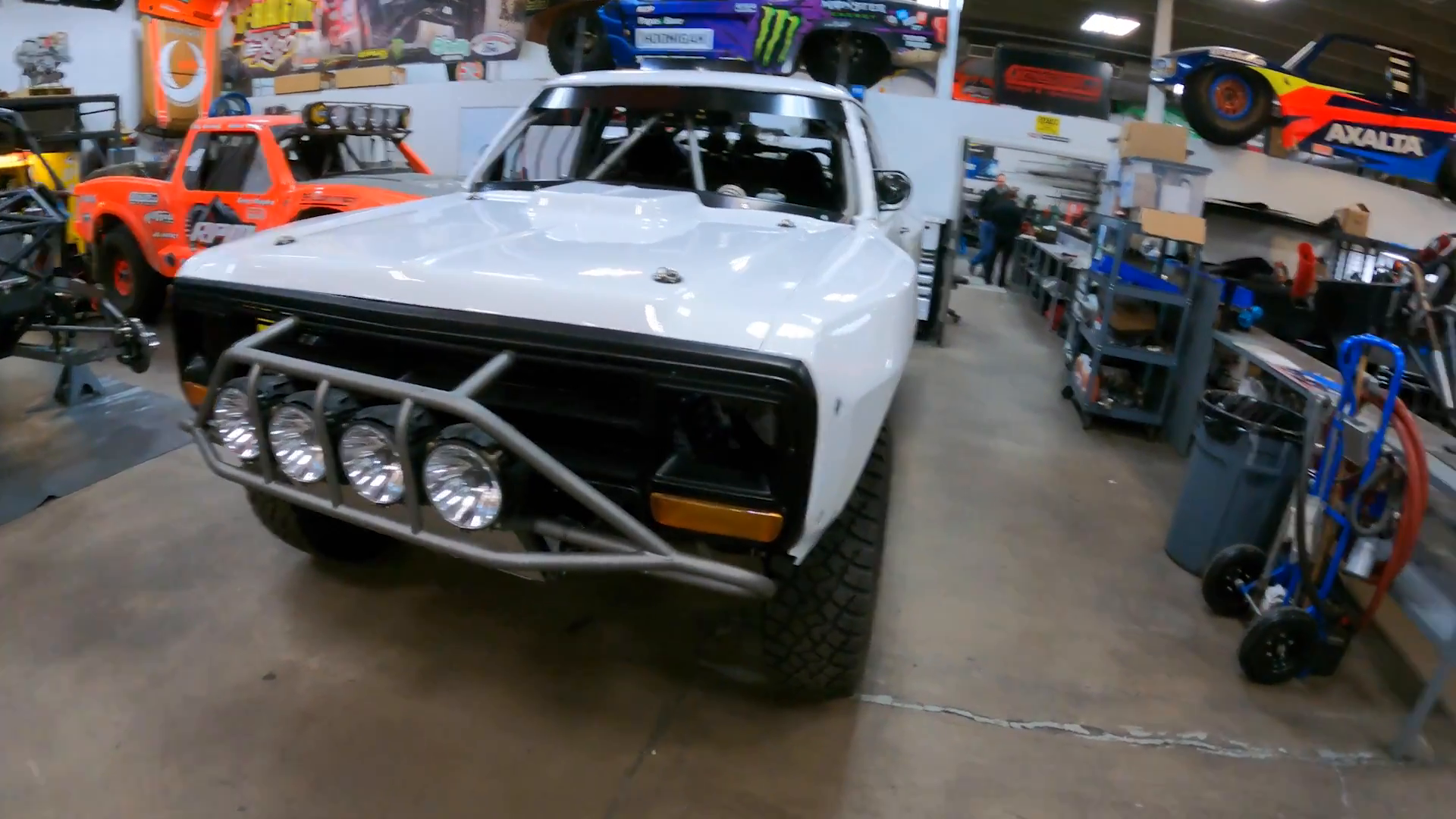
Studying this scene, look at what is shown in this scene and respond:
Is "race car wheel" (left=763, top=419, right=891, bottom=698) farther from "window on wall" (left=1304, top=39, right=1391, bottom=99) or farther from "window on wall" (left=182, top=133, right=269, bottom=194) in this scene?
"window on wall" (left=1304, top=39, right=1391, bottom=99)

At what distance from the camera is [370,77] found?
10250 mm

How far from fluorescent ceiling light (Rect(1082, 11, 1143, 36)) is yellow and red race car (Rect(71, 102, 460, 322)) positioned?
414 inches

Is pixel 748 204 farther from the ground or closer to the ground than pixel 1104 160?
closer to the ground

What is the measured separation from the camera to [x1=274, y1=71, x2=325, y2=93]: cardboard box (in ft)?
35.3

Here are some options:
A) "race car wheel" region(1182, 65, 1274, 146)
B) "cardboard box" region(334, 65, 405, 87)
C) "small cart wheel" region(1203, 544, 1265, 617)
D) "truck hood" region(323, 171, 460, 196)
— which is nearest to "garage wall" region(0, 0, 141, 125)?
"cardboard box" region(334, 65, 405, 87)

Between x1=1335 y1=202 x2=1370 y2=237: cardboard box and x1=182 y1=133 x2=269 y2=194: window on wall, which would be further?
x1=1335 y1=202 x2=1370 y2=237: cardboard box

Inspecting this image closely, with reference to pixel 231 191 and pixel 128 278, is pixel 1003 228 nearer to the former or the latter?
pixel 231 191

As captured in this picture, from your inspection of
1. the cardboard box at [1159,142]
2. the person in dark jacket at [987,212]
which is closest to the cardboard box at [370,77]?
the person in dark jacket at [987,212]

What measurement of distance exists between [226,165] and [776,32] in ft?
13.8

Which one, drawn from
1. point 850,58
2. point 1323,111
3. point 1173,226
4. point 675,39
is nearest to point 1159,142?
point 1173,226

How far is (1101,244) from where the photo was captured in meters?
5.16

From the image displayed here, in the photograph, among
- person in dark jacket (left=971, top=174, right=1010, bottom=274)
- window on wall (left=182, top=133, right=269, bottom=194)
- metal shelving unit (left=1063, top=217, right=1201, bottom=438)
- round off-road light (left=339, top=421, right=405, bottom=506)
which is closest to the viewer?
round off-road light (left=339, top=421, right=405, bottom=506)

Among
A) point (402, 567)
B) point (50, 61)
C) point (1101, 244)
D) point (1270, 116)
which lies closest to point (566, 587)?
point (402, 567)

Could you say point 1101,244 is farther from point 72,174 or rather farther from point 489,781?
point 72,174
